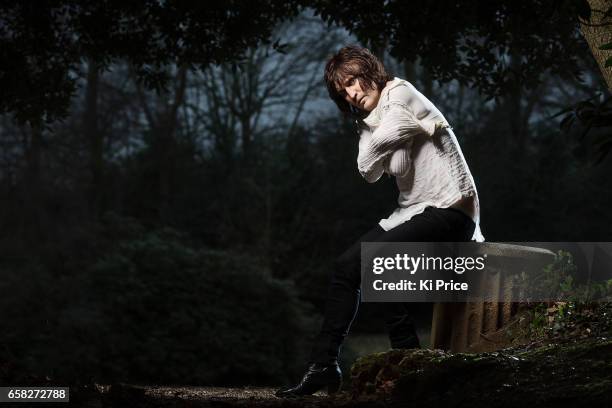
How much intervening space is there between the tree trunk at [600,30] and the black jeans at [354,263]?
1.36m

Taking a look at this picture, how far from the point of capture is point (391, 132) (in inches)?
170

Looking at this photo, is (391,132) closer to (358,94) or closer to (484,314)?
(358,94)

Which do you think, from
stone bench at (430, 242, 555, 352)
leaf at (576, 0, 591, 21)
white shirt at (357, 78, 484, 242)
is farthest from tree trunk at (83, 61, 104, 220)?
leaf at (576, 0, 591, 21)

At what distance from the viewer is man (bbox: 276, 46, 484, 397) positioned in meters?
4.34

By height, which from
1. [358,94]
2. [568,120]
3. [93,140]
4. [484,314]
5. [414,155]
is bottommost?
[484,314]

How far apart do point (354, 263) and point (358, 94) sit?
0.93 m

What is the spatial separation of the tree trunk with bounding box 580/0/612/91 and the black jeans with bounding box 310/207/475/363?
136 cm

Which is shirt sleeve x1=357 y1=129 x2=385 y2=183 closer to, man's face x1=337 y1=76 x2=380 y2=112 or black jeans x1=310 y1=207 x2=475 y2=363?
man's face x1=337 y1=76 x2=380 y2=112

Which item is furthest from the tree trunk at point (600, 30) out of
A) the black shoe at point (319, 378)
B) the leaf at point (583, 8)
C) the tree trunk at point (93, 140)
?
the tree trunk at point (93, 140)

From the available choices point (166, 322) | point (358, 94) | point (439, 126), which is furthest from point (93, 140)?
point (439, 126)

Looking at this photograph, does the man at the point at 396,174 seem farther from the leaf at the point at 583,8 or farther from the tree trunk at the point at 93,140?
the tree trunk at the point at 93,140

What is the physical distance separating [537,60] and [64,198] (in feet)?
43.6

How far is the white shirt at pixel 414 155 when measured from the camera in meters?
4.35

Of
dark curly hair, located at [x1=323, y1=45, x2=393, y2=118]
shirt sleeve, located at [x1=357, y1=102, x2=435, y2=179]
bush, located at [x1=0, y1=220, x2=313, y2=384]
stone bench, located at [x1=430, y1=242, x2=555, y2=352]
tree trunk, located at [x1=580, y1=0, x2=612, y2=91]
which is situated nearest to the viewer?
shirt sleeve, located at [x1=357, y1=102, x2=435, y2=179]
